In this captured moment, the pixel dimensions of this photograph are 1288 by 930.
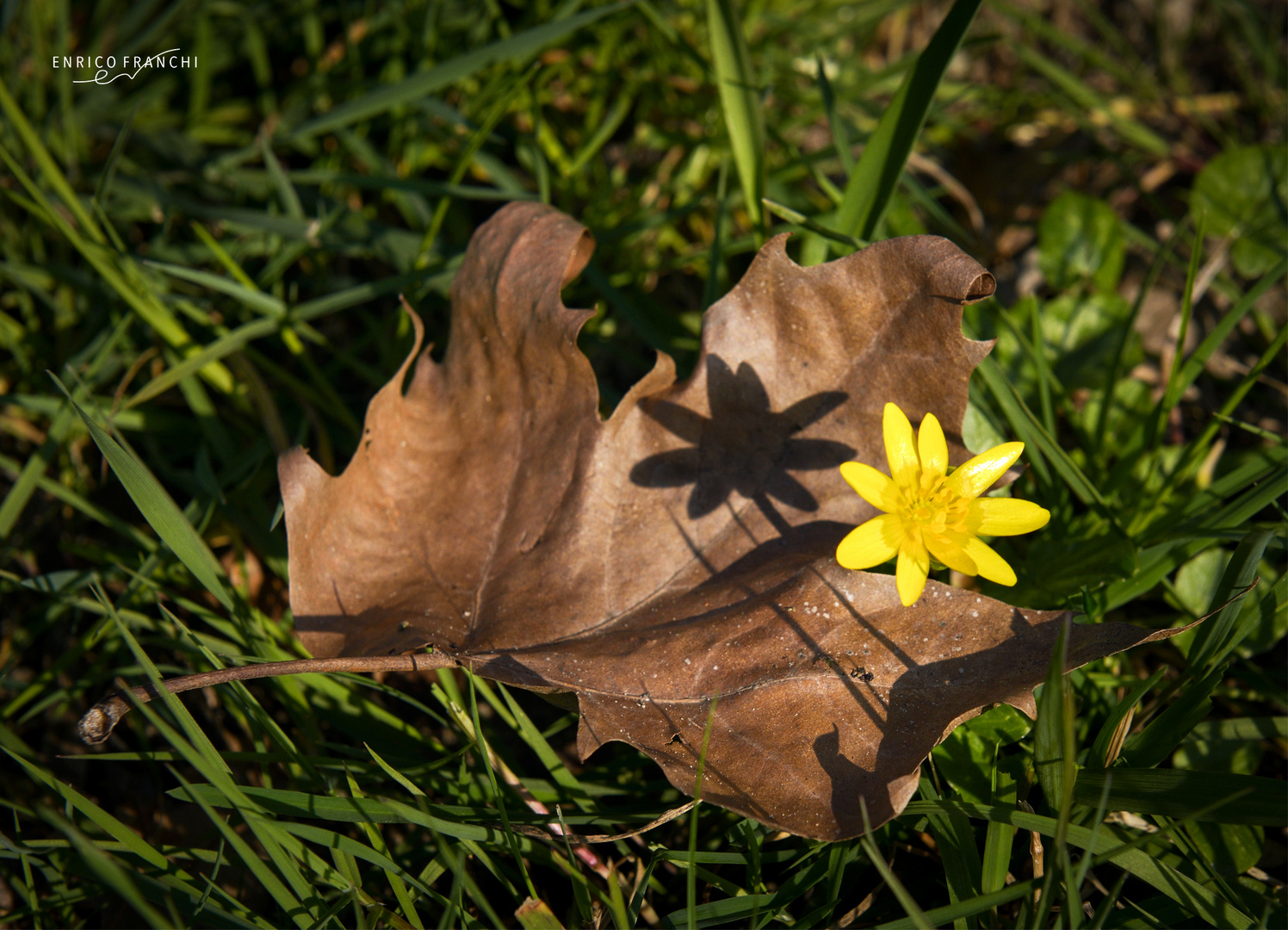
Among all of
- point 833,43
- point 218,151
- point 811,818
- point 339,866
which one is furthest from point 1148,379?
point 218,151

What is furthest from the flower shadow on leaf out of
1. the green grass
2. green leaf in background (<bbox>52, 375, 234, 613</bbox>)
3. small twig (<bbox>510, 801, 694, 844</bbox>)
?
green leaf in background (<bbox>52, 375, 234, 613</bbox>)

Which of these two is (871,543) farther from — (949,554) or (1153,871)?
(1153,871)

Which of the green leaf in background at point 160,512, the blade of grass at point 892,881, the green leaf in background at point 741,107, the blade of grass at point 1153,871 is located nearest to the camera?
the blade of grass at point 892,881

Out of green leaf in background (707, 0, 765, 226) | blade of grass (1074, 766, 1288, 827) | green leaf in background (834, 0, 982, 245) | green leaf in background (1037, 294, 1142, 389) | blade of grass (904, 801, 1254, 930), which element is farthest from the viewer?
green leaf in background (1037, 294, 1142, 389)

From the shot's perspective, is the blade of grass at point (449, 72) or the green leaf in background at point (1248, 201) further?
the green leaf in background at point (1248, 201)

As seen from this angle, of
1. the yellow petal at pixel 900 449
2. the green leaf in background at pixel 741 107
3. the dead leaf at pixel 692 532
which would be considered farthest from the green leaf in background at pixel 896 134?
the yellow petal at pixel 900 449

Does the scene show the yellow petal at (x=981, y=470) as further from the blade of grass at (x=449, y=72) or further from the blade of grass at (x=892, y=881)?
the blade of grass at (x=449, y=72)

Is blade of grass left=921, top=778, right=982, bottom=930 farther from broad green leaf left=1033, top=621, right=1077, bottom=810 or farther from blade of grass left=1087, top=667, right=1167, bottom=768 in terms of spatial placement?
blade of grass left=1087, top=667, right=1167, bottom=768
